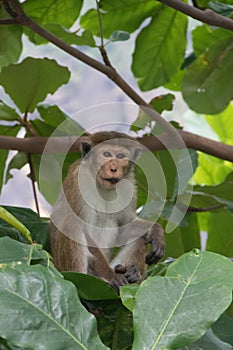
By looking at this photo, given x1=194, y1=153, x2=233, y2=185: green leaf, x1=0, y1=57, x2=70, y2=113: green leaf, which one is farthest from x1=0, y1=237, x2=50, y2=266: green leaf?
x1=194, y1=153, x2=233, y2=185: green leaf

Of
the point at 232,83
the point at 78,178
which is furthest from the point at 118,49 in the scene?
the point at 78,178

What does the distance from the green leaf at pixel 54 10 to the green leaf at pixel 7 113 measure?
0.25 meters

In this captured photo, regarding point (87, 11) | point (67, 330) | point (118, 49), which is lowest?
point (118, 49)

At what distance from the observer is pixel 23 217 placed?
3.66 feet

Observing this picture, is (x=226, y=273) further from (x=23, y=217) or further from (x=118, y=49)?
(x=118, y=49)

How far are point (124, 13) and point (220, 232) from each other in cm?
50

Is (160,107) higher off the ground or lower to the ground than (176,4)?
lower

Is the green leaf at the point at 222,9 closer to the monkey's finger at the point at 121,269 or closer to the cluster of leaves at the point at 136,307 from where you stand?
the monkey's finger at the point at 121,269

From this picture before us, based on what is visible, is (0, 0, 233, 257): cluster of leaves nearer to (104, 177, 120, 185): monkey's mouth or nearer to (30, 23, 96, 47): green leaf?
(30, 23, 96, 47): green leaf

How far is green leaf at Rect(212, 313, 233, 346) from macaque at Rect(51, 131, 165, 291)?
258 mm

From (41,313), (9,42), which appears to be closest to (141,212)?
(9,42)

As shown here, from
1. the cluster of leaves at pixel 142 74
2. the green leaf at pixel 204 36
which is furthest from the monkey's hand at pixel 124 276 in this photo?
the green leaf at pixel 204 36

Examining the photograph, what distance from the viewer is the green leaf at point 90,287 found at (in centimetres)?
81

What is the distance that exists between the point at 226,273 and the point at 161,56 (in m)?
1.18
